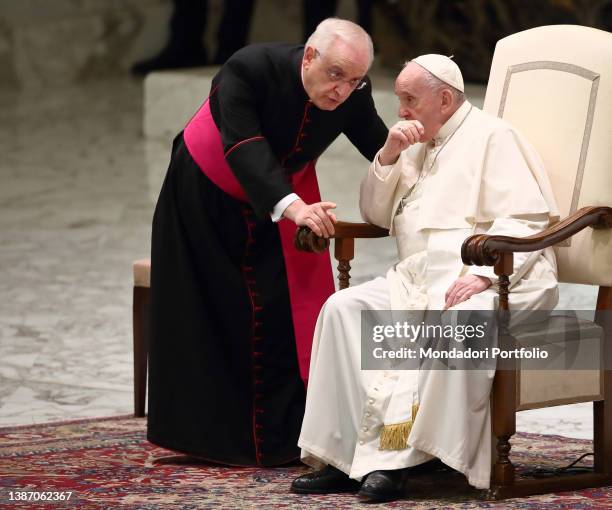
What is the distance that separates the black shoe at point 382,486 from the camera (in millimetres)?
4117

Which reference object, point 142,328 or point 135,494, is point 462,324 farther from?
point 142,328

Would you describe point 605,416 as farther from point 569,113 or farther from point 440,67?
point 440,67

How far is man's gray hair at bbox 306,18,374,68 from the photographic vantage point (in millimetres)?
4410

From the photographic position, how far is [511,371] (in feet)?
13.5

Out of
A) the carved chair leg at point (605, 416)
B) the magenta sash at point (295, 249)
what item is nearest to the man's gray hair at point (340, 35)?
the magenta sash at point (295, 249)

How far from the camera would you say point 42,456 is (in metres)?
4.88

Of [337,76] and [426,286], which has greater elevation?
[337,76]

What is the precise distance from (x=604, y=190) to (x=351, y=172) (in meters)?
5.49

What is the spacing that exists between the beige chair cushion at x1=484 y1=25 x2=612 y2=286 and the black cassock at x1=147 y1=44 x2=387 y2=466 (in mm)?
486

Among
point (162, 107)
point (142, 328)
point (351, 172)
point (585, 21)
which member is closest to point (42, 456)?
point (142, 328)

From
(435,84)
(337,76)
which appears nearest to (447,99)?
(435,84)

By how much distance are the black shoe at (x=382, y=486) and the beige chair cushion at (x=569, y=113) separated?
871mm

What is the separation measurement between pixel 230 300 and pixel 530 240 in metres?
1.12

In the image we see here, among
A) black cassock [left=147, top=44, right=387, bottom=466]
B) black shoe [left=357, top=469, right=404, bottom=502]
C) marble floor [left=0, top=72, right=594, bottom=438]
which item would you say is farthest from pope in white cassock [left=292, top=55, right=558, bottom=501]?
marble floor [left=0, top=72, right=594, bottom=438]
